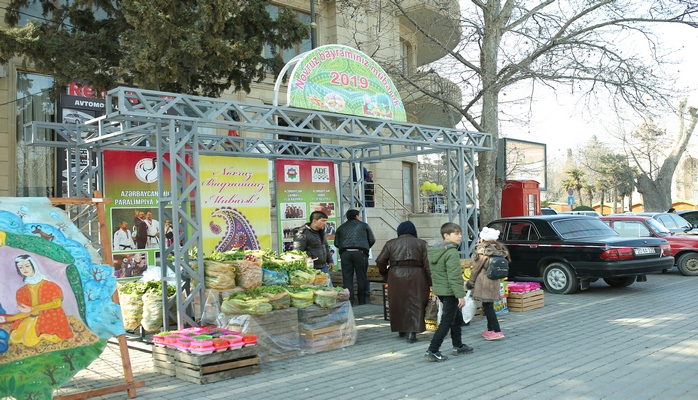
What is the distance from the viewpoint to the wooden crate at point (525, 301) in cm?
1063

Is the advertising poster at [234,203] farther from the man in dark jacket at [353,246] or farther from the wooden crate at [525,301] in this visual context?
the wooden crate at [525,301]

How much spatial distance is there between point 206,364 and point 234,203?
18.9ft

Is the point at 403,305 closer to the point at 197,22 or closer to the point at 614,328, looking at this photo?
the point at 614,328

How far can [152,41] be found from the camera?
11.6 m

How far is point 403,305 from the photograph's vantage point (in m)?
8.24

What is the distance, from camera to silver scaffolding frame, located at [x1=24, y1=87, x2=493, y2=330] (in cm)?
790

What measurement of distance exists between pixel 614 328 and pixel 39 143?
929 cm

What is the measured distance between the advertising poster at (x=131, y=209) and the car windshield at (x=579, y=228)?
8.04 metres

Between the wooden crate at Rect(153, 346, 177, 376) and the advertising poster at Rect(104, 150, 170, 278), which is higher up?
the advertising poster at Rect(104, 150, 170, 278)

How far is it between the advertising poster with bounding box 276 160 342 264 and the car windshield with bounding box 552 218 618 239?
5.14 meters

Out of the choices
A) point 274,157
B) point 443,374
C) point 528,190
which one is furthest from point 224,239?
point 528,190

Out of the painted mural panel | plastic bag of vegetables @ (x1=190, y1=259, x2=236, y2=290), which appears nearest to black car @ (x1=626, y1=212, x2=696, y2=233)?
plastic bag of vegetables @ (x1=190, y1=259, x2=236, y2=290)

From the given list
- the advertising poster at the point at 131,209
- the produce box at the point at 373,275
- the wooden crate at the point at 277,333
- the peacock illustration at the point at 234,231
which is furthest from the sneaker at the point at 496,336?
the advertising poster at the point at 131,209

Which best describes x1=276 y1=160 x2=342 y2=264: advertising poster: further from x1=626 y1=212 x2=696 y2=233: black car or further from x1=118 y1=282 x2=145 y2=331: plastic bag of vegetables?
x1=626 y1=212 x2=696 y2=233: black car
